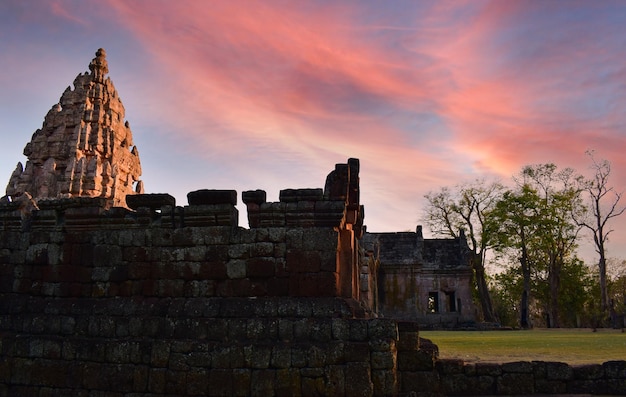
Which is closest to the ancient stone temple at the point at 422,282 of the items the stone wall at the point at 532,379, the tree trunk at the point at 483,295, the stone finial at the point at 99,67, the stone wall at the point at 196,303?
the tree trunk at the point at 483,295

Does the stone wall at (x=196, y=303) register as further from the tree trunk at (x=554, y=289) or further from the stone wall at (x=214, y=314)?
the tree trunk at (x=554, y=289)

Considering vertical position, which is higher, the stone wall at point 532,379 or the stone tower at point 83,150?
the stone tower at point 83,150

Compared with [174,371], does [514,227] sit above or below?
above

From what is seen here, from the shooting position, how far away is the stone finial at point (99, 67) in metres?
25.8

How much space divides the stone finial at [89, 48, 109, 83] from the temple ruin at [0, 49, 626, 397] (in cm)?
2010

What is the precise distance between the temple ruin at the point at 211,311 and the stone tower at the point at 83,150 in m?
16.1

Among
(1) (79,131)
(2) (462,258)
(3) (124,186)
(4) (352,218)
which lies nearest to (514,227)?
(2) (462,258)

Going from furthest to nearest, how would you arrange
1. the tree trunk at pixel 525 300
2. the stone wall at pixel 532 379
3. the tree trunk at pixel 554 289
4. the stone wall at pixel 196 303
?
the tree trunk at pixel 554 289
the tree trunk at pixel 525 300
the stone wall at pixel 532 379
the stone wall at pixel 196 303

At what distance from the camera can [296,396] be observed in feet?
18.5

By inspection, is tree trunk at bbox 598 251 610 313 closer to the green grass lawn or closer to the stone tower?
the green grass lawn

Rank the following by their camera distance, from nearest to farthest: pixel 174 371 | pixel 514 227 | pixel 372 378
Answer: pixel 372 378
pixel 174 371
pixel 514 227

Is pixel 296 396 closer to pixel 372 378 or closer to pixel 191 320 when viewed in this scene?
pixel 372 378

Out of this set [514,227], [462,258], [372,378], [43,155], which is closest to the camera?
[372,378]

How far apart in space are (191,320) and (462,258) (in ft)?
88.2
